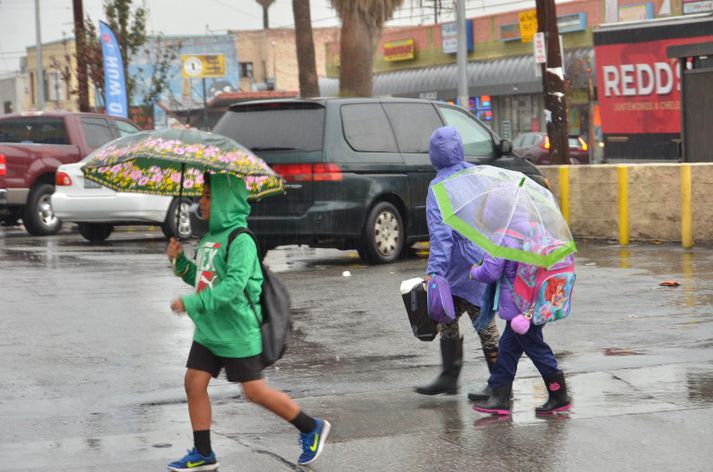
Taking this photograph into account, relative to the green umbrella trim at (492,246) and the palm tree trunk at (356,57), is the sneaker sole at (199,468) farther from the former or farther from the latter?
the palm tree trunk at (356,57)

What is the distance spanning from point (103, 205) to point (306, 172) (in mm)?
4989

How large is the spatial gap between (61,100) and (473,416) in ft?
277

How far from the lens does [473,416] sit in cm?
711

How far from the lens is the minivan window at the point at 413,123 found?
14.7 metres

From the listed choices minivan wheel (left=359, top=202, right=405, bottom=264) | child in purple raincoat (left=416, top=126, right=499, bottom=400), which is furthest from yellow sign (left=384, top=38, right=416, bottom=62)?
child in purple raincoat (left=416, top=126, right=499, bottom=400)

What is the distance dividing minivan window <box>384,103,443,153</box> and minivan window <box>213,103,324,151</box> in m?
1.15

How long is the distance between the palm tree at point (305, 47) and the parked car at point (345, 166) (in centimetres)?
1277

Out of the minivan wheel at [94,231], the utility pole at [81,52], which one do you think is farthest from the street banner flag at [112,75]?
the minivan wheel at [94,231]

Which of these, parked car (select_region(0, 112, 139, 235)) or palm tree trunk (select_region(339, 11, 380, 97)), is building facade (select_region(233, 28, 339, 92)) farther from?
parked car (select_region(0, 112, 139, 235))

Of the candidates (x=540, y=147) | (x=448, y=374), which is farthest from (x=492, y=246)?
(x=540, y=147)

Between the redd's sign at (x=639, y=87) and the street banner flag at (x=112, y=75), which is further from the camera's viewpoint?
the street banner flag at (x=112, y=75)

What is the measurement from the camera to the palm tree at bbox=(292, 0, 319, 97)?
2741cm

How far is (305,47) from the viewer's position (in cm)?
2758

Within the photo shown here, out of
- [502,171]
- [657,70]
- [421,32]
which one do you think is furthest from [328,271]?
[421,32]
